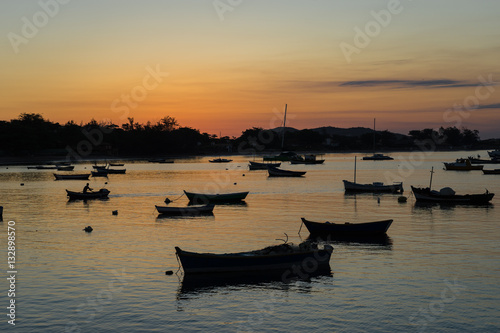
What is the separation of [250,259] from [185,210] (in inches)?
1239

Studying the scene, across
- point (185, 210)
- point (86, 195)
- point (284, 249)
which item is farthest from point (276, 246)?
point (86, 195)

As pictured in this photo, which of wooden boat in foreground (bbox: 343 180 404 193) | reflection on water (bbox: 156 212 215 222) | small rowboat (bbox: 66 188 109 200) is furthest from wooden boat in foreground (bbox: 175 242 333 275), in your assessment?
wooden boat in foreground (bbox: 343 180 404 193)

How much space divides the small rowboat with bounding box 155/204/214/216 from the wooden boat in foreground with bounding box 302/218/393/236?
64.6ft

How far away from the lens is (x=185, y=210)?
62625 millimetres

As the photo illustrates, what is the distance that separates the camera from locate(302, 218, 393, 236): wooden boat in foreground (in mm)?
44844

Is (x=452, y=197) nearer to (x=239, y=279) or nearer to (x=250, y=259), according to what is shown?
(x=250, y=259)

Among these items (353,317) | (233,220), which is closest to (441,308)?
(353,317)

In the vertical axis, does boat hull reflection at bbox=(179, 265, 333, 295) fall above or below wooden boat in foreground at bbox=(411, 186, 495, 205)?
below

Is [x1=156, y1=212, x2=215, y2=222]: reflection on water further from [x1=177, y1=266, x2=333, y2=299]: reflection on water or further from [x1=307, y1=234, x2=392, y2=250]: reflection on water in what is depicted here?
[x1=177, y1=266, x2=333, y2=299]: reflection on water

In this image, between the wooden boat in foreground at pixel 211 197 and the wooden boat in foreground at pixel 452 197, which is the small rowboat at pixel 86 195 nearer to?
the wooden boat in foreground at pixel 211 197

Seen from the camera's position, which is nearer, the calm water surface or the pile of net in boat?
the calm water surface

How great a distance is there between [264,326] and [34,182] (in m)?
101

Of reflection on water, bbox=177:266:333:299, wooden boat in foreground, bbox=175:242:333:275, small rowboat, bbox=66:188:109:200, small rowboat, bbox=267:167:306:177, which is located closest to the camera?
reflection on water, bbox=177:266:333:299

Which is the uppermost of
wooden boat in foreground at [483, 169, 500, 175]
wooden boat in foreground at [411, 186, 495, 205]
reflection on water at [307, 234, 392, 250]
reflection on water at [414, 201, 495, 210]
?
wooden boat in foreground at [483, 169, 500, 175]
